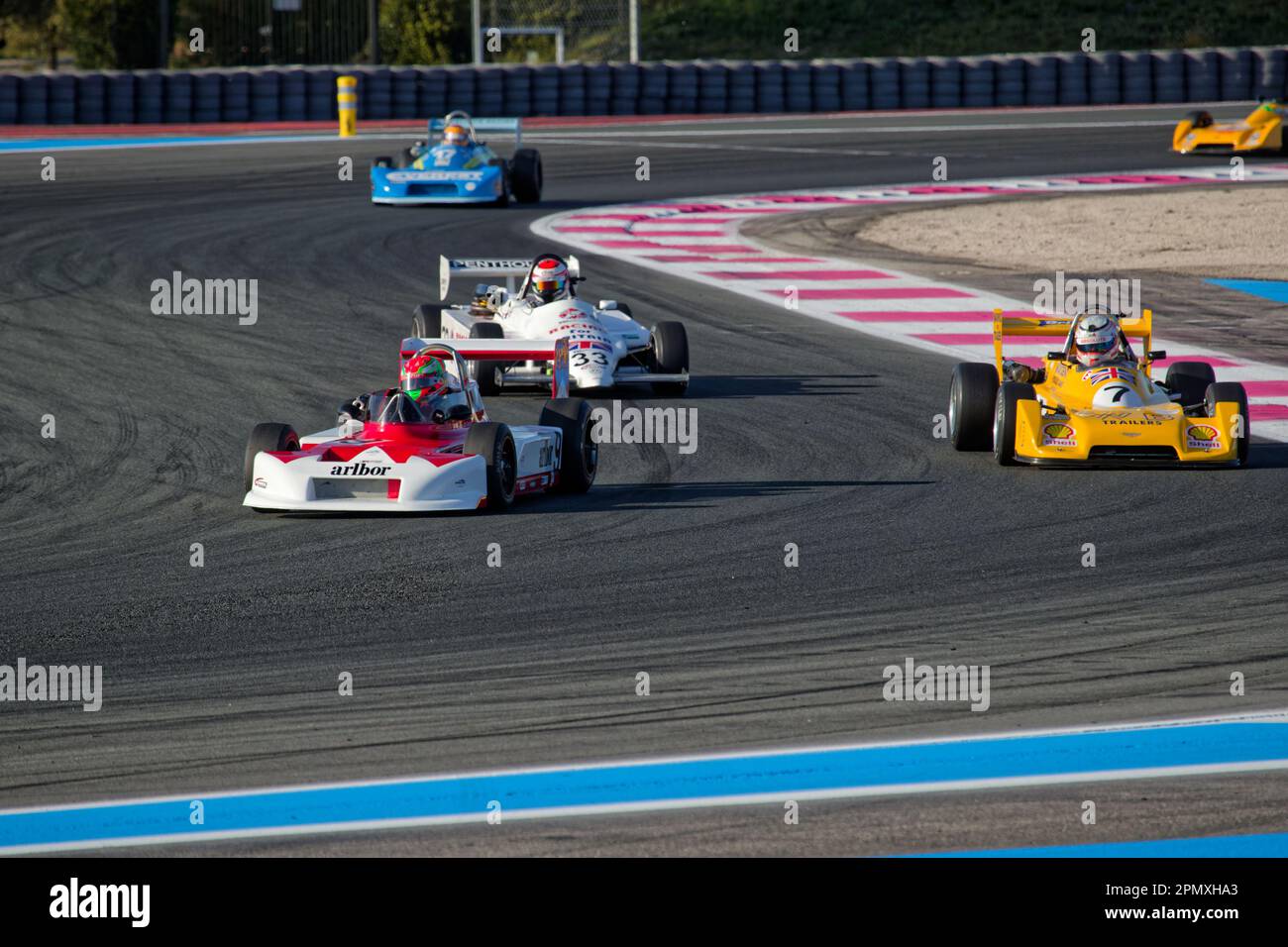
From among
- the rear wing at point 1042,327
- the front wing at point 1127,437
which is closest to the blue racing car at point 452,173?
the rear wing at point 1042,327

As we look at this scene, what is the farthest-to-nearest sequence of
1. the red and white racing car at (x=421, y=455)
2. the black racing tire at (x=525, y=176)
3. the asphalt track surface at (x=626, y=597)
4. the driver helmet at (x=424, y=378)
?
the black racing tire at (x=525, y=176), the driver helmet at (x=424, y=378), the red and white racing car at (x=421, y=455), the asphalt track surface at (x=626, y=597)

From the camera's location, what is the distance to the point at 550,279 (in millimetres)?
13766

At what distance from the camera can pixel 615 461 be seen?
37.9ft

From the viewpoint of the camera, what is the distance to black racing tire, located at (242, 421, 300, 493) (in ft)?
33.1

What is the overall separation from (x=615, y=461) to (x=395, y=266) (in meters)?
8.50

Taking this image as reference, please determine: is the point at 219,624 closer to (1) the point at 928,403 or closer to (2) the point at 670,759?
(2) the point at 670,759

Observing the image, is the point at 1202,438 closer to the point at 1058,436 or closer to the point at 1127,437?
the point at 1127,437

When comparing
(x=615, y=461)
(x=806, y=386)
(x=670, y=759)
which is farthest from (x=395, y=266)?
(x=670, y=759)

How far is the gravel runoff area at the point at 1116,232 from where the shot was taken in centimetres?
2052

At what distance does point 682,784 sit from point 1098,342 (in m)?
6.11

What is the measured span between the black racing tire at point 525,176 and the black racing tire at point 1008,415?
1373 cm

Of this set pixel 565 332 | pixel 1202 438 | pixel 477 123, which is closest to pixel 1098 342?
pixel 1202 438

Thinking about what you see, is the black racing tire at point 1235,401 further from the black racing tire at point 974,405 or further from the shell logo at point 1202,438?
the black racing tire at point 974,405

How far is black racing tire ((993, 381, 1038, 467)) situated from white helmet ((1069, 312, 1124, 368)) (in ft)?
1.53
